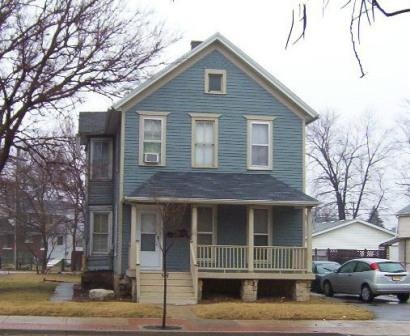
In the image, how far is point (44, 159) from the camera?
24.7 m

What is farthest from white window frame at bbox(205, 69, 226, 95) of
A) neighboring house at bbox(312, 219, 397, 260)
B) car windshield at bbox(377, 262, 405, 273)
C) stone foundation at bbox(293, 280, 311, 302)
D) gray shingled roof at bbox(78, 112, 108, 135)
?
neighboring house at bbox(312, 219, 397, 260)

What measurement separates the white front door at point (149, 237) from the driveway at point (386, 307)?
7.07 meters

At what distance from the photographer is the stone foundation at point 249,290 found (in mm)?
22688

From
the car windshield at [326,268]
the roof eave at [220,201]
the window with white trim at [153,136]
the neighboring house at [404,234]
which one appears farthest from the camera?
the neighboring house at [404,234]

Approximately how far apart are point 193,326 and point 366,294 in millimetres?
10324

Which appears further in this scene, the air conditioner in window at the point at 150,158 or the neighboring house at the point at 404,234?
the neighboring house at the point at 404,234

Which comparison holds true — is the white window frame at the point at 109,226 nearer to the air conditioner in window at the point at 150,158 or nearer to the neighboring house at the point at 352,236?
the air conditioner in window at the point at 150,158

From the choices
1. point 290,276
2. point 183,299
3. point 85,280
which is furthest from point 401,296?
point 85,280

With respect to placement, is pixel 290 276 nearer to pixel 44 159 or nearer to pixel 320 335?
pixel 320 335

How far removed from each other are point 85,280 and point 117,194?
3.88 metres

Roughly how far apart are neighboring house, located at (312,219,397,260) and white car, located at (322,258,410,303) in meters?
28.5

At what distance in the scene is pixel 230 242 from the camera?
24500 millimetres

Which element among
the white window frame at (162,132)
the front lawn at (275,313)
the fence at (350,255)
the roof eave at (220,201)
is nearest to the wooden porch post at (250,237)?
the roof eave at (220,201)

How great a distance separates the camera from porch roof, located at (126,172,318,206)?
893 inches
